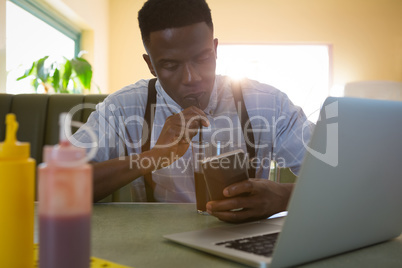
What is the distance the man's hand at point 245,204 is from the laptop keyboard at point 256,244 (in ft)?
0.53

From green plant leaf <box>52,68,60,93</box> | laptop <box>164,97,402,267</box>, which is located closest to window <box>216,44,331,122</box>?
green plant leaf <box>52,68,60,93</box>

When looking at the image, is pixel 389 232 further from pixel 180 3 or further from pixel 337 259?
pixel 180 3

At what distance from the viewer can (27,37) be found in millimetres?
3455

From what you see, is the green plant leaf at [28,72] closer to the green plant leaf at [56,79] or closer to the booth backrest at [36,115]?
the green plant leaf at [56,79]

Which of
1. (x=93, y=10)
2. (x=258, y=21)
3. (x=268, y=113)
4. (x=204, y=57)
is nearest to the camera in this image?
(x=204, y=57)

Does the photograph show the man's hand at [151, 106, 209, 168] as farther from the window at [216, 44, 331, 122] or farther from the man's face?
the window at [216, 44, 331, 122]

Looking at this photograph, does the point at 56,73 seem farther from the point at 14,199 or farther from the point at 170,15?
the point at 14,199

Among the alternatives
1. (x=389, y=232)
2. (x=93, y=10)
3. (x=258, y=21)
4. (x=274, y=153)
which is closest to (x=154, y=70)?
(x=274, y=153)

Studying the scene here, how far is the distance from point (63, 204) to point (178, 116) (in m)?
0.88

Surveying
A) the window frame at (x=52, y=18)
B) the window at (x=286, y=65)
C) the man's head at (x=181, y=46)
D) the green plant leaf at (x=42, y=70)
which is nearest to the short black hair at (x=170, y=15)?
the man's head at (x=181, y=46)

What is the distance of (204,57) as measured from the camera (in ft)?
4.58

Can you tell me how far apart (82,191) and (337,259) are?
397 mm

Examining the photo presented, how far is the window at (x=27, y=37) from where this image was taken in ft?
10.1

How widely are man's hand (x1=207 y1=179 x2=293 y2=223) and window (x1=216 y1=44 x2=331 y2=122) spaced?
4.96 metres
